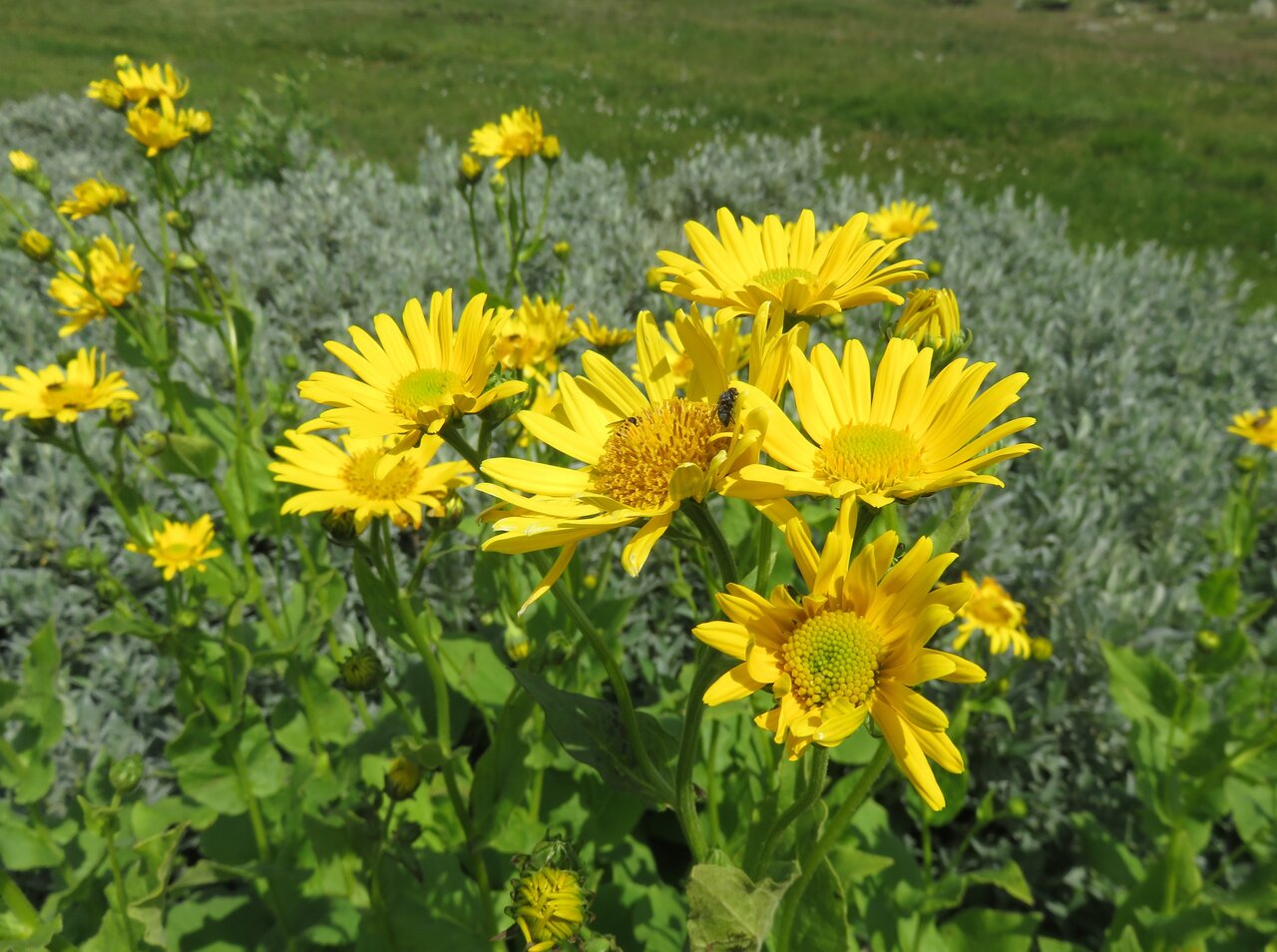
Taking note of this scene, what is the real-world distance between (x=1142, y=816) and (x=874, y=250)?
192 cm

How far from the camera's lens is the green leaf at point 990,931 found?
1.75 meters

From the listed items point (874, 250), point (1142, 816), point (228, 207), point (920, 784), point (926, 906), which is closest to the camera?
point (920, 784)

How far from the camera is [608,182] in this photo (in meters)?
6.46

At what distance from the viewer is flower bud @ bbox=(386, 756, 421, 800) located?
4.80 ft

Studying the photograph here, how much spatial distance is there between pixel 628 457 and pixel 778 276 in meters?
0.46

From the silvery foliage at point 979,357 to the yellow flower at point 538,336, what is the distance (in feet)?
3.33

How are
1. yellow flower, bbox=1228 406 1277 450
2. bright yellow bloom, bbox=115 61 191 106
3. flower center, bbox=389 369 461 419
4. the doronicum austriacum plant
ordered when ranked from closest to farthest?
the doronicum austriacum plant < flower center, bbox=389 369 461 419 < bright yellow bloom, bbox=115 61 191 106 < yellow flower, bbox=1228 406 1277 450

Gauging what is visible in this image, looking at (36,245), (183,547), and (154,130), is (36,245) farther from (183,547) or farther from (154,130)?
(183,547)

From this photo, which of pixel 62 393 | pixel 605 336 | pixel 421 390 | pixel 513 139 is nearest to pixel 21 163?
pixel 62 393

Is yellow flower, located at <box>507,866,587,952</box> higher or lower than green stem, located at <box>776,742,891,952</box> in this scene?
lower

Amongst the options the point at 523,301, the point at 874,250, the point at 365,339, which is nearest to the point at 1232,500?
the point at 874,250

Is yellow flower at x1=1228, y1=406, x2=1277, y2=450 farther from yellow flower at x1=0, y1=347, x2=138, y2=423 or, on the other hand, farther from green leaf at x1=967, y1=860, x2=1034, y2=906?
yellow flower at x1=0, y1=347, x2=138, y2=423

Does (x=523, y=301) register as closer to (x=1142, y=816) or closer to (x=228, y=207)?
(x=1142, y=816)

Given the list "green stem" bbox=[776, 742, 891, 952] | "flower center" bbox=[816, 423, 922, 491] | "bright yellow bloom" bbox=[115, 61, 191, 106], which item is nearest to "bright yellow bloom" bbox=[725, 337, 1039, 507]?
"flower center" bbox=[816, 423, 922, 491]
